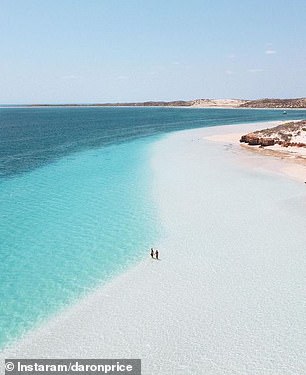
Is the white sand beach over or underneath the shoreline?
over

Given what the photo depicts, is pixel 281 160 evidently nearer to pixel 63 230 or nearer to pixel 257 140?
pixel 257 140

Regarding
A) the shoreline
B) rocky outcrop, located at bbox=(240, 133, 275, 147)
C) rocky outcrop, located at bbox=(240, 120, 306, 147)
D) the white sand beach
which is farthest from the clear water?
rocky outcrop, located at bbox=(240, 120, 306, 147)

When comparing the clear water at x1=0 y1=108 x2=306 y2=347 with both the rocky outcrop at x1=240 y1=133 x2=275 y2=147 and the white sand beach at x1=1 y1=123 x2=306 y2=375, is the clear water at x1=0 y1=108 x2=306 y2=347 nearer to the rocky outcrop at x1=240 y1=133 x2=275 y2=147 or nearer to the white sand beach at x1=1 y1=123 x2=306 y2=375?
the white sand beach at x1=1 y1=123 x2=306 y2=375

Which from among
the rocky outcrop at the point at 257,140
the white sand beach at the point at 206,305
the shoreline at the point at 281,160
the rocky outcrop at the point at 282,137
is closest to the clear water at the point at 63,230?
the white sand beach at the point at 206,305

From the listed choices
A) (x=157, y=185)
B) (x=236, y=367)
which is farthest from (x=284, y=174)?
(x=236, y=367)

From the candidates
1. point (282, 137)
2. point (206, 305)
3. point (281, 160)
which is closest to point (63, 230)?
point (206, 305)

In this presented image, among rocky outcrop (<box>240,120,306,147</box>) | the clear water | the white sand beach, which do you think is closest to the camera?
the white sand beach

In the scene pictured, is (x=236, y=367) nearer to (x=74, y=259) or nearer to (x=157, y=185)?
(x=74, y=259)

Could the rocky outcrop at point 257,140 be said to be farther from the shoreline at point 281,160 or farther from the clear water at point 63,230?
the clear water at point 63,230

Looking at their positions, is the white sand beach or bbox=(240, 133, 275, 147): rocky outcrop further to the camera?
bbox=(240, 133, 275, 147): rocky outcrop
